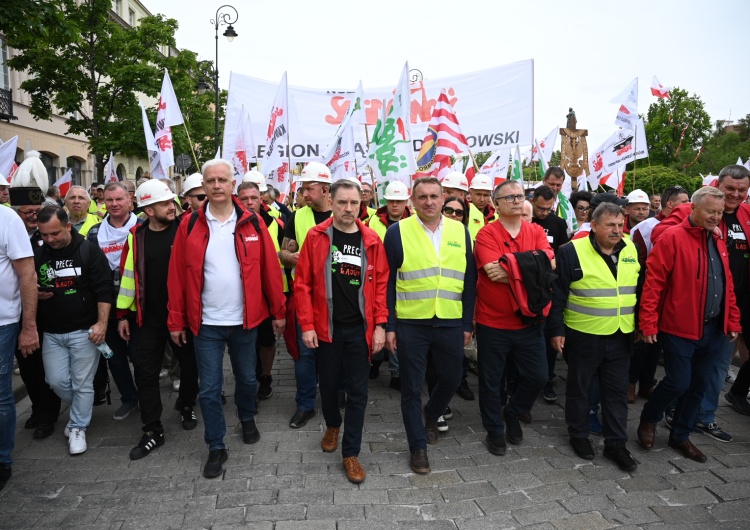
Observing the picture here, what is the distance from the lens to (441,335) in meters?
4.05

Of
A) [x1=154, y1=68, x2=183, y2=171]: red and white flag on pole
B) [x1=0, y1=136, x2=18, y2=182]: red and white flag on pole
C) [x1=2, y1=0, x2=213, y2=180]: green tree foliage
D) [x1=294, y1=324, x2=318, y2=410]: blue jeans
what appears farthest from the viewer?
[x1=2, y1=0, x2=213, y2=180]: green tree foliage

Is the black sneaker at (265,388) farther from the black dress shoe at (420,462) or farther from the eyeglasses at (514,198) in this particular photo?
the eyeglasses at (514,198)

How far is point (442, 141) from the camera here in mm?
7512

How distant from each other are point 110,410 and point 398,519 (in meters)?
3.37

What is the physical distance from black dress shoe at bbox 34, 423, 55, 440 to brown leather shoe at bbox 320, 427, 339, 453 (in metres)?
2.46

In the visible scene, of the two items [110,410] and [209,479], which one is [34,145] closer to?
[110,410]

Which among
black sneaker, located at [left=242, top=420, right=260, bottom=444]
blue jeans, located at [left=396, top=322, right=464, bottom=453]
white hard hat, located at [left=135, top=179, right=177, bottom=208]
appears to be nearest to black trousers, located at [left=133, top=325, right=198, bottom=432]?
black sneaker, located at [left=242, top=420, right=260, bottom=444]

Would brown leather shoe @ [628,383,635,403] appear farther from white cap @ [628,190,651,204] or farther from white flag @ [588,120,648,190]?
white flag @ [588,120,648,190]

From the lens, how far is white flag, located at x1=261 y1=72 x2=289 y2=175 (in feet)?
28.0

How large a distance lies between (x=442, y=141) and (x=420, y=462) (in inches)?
191

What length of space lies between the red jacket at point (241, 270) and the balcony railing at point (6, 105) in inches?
839

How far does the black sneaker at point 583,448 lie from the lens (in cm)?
418

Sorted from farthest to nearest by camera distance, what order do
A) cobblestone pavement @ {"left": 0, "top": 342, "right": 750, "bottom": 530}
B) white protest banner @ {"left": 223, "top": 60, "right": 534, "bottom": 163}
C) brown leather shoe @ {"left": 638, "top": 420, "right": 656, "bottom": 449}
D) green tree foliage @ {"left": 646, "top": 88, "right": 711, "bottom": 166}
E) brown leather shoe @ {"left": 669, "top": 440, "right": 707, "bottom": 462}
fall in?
green tree foliage @ {"left": 646, "top": 88, "right": 711, "bottom": 166} → white protest banner @ {"left": 223, "top": 60, "right": 534, "bottom": 163} → brown leather shoe @ {"left": 638, "top": 420, "right": 656, "bottom": 449} → brown leather shoe @ {"left": 669, "top": 440, "right": 707, "bottom": 462} → cobblestone pavement @ {"left": 0, "top": 342, "right": 750, "bottom": 530}

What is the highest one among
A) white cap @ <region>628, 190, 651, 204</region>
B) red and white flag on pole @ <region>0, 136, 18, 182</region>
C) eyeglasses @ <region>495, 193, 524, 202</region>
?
red and white flag on pole @ <region>0, 136, 18, 182</region>
